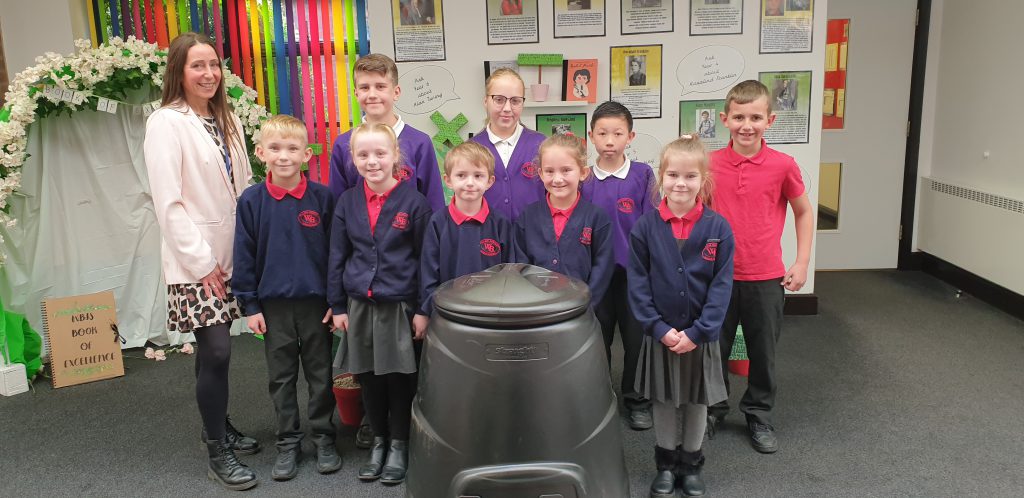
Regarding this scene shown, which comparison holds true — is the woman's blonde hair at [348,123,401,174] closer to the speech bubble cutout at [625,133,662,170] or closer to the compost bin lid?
the compost bin lid

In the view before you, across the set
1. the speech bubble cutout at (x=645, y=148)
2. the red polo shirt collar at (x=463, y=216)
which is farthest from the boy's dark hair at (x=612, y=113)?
the speech bubble cutout at (x=645, y=148)

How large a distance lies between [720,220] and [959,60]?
3.47 metres

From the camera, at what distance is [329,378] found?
2.43 m

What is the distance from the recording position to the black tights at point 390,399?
2375 millimetres

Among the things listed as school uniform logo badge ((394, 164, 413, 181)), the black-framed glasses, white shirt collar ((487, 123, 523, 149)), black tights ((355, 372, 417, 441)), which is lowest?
black tights ((355, 372, 417, 441))

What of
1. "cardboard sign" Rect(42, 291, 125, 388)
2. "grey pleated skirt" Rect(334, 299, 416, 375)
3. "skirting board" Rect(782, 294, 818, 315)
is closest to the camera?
"grey pleated skirt" Rect(334, 299, 416, 375)

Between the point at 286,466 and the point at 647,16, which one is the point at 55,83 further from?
the point at 647,16

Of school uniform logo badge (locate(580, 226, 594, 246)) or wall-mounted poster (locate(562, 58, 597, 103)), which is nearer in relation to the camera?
school uniform logo badge (locate(580, 226, 594, 246))

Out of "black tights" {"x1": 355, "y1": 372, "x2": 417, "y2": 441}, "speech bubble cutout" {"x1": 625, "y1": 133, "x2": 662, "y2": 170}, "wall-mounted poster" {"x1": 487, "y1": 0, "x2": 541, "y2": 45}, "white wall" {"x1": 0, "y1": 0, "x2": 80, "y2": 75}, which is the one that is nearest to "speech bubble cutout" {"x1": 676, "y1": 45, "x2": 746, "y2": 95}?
"speech bubble cutout" {"x1": 625, "y1": 133, "x2": 662, "y2": 170}

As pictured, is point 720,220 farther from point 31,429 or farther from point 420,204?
point 31,429

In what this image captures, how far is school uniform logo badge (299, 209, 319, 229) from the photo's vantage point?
2.29 m

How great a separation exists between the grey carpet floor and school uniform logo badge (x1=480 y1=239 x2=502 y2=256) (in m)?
0.84

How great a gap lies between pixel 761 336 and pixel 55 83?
3121mm

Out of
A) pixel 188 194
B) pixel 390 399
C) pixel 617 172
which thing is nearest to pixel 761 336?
pixel 617 172
